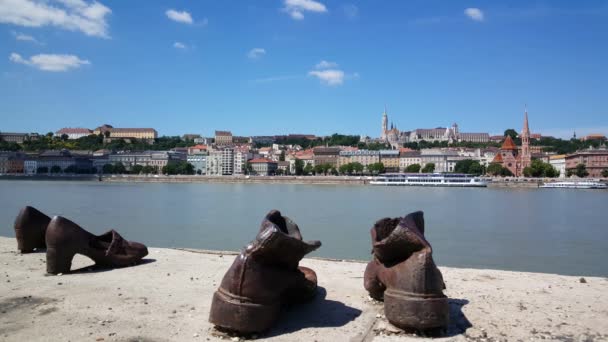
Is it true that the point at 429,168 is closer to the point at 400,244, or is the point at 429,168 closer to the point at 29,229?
the point at 29,229

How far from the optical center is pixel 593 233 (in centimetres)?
2453

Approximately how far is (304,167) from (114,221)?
391ft

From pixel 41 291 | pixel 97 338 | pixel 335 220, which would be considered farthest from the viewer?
pixel 335 220

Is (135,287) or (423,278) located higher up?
(423,278)

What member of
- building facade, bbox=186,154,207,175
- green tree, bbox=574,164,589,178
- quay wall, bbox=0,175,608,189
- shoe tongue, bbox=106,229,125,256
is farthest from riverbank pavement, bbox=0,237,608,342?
building facade, bbox=186,154,207,175

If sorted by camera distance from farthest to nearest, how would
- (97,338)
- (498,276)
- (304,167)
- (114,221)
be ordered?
(304,167)
(114,221)
(498,276)
(97,338)

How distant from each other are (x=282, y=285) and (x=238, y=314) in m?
0.63

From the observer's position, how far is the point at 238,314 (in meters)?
5.07

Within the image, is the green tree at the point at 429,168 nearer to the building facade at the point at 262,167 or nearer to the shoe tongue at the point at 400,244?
the building facade at the point at 262,167

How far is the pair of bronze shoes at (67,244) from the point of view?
7992 millimetres

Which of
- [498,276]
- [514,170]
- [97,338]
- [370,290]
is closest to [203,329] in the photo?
[97,338]

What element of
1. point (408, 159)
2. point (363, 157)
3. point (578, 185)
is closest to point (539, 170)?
Answer: point (578, 185)

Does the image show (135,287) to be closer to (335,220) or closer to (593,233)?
(335,220)

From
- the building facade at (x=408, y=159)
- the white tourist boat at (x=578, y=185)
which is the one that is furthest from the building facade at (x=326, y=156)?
the white tourist boat at (x=578, y=185)
